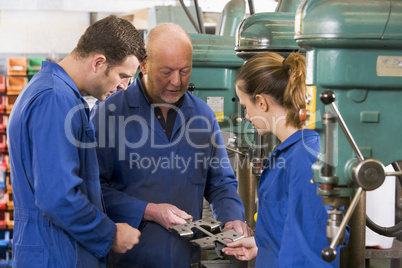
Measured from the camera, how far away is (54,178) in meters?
1.43

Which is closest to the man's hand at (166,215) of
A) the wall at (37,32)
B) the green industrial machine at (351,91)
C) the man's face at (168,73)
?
the man's face at (168,73)

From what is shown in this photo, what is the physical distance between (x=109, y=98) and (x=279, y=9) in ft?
2.75

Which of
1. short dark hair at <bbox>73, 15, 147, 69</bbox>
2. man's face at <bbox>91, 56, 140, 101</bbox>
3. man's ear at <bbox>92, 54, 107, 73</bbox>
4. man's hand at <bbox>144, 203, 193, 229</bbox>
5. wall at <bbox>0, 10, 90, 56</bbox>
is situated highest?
wall at <bbox>0, 10, 90, 56</bbox>

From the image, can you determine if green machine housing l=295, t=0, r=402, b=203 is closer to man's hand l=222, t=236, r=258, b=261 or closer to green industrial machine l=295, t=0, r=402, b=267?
green industrial machine l=295, t=0, r=402, b=267

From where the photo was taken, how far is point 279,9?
7.46ft

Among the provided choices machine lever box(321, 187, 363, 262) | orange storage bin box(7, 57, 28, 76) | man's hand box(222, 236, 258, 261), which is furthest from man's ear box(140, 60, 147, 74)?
orange storage bin box(7, 57, 28, 76)

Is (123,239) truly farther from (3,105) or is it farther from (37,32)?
(37,32)

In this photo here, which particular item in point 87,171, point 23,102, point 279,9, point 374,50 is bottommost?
point 87,171

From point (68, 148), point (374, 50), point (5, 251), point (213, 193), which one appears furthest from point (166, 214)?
point (5, 251)

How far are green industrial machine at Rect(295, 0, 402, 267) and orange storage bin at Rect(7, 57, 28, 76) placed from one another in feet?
12.1

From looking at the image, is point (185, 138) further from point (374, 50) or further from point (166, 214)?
point (374, 50)

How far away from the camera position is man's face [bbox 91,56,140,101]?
160 cm

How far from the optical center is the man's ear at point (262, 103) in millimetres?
1442

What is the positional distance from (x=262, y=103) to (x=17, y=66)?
136 inches
